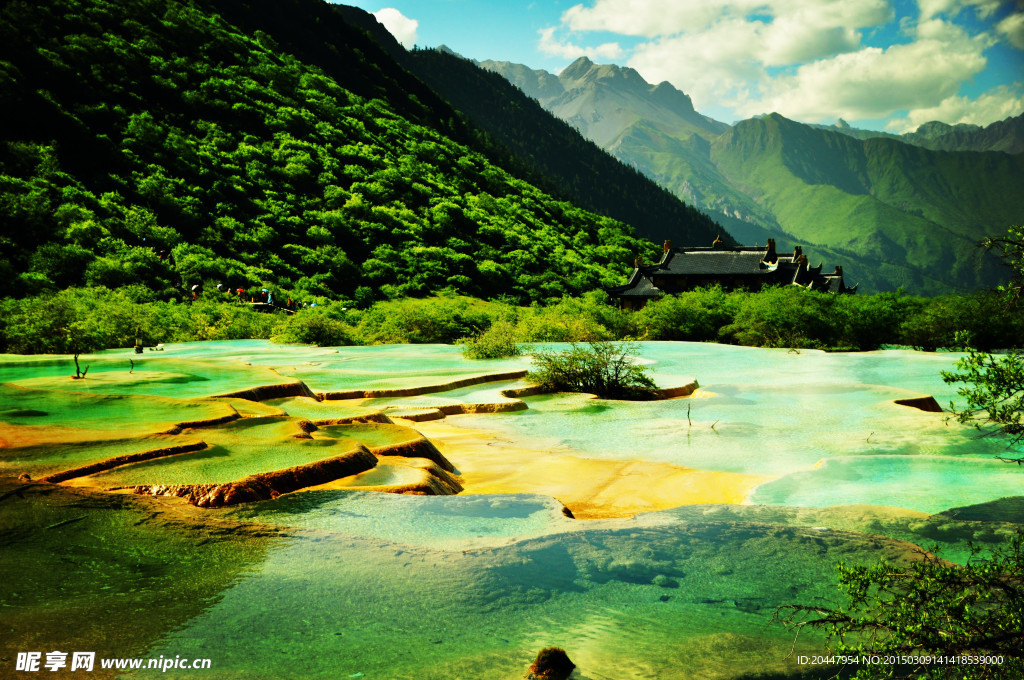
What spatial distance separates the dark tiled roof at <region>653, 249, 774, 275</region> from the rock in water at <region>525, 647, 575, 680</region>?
156 ft

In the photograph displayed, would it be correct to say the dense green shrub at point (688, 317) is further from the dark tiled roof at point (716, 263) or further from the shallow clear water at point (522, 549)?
the shallow clear water at point (522, 549)

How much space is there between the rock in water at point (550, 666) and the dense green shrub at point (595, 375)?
30.3 ft

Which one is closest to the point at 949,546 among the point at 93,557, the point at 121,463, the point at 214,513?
the point at 214,513

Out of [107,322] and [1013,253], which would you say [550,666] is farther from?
[107,322]

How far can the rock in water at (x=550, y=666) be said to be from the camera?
2807 millimetres

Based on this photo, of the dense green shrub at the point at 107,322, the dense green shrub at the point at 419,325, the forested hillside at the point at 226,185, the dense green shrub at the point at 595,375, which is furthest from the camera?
the forested hillside at the point at 226,185

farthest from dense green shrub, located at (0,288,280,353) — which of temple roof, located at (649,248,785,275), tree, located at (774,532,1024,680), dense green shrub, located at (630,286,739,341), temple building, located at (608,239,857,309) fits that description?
temple roof, located at (649,248,785,275)

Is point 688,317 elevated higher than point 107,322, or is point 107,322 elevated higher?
point 688,317

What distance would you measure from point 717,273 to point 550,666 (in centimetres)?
4790

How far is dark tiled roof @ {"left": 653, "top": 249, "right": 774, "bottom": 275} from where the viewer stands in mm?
47594

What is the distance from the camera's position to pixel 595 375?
12289mm

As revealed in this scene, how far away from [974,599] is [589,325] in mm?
21287

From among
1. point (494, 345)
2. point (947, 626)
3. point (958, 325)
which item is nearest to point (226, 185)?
point (494, 345)

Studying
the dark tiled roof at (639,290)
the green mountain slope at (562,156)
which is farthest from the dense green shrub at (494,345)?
the green mountain slope at (562,156)
